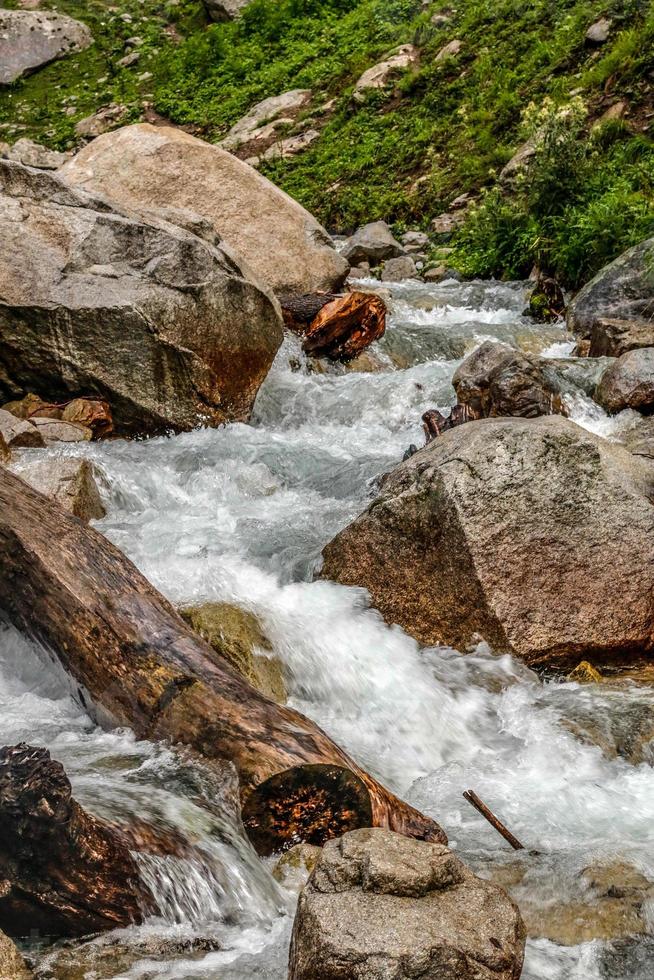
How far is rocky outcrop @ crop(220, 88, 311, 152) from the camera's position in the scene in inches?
947

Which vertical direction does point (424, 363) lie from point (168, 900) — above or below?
below

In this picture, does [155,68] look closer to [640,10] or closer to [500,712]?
[640,10]

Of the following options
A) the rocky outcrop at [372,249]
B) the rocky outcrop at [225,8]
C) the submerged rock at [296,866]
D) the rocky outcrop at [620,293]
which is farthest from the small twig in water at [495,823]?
the rocky outcrop at [225,8]

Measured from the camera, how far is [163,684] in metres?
4.07

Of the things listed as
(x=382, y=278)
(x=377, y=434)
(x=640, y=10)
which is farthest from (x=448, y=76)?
(x=377, y=434)

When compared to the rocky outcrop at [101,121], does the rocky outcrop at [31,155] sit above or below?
below

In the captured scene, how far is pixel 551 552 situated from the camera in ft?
18.8

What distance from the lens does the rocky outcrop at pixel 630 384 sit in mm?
8992

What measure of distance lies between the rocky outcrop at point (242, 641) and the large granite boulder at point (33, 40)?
3213cm

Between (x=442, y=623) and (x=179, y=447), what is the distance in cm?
367

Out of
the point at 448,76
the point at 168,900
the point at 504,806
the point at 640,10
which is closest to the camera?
the point at 168,900

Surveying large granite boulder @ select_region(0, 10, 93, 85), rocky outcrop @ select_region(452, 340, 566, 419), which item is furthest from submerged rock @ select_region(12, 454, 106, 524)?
large granite boulder @ select_region(0, 10, 93, 85)

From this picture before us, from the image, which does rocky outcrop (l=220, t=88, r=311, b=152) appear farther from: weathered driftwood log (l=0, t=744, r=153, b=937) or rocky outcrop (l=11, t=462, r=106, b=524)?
weathered driftwood log (l=0, t=744, r=153, b=937)

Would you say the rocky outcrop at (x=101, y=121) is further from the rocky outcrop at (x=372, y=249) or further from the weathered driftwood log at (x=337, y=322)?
the weathered driftwood log at (x=337, y=322)
